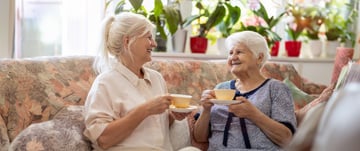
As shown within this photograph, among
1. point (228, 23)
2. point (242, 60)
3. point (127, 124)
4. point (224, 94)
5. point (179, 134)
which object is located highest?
point (228, 23)

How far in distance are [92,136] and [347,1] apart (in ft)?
10.0

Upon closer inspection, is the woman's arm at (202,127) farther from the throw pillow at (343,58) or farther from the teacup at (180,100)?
the throw pillow at (343,58)

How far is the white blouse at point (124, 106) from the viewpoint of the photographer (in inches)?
84.4

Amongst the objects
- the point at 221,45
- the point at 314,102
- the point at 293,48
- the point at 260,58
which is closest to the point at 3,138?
the point at 260,58

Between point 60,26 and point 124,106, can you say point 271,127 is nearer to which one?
point 124,106

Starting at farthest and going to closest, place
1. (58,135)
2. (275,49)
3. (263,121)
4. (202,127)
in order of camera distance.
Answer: (275,49)
(202,127)
(263,121)
(58,135)

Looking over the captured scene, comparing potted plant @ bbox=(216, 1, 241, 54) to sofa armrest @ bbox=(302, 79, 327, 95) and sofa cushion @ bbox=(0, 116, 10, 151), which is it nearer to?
sofa armrest @ bbox=(302, 79, 327, 95)

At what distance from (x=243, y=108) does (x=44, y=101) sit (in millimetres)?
838

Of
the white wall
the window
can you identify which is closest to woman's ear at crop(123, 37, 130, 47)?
the white wall

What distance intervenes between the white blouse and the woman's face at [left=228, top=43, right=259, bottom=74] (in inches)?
15.4

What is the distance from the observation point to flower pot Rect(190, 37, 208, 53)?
13.1 feet

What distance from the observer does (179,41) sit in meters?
3.94

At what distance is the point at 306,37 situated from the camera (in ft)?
14.4

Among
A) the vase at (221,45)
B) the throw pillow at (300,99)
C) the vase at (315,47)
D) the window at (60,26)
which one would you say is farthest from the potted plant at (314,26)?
the window at (60,26)
